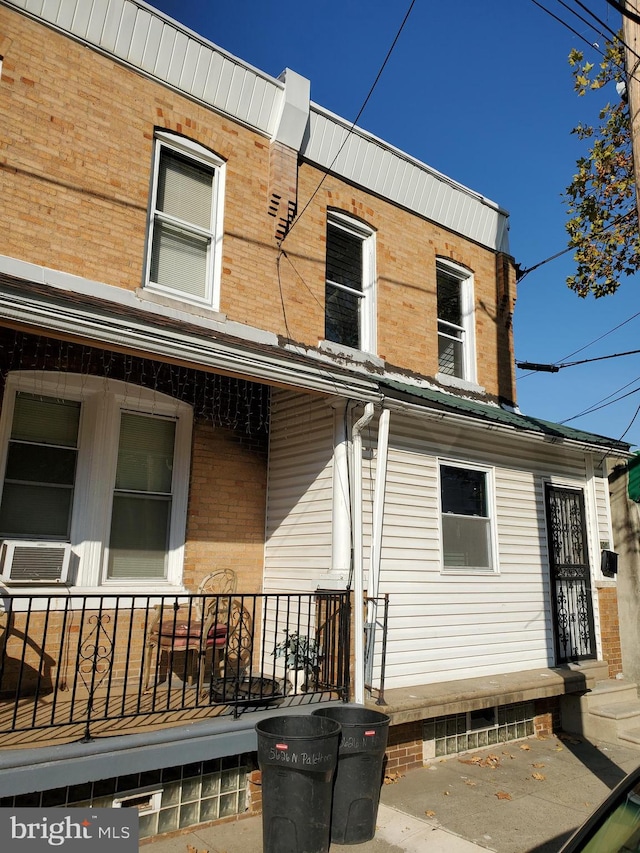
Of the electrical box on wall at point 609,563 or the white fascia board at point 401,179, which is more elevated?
the white fascia board at point 401,179

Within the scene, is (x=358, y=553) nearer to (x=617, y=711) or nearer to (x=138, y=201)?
(x=617, y=711)

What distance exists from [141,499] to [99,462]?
604mm

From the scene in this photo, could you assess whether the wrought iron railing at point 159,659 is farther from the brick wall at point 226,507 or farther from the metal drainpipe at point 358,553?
the brick wall at point 226,507

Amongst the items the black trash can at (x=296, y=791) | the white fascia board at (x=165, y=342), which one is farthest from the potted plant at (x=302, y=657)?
the white fascia board at (x=165, y=342)

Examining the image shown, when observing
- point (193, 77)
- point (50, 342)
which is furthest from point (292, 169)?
point (50, 342)

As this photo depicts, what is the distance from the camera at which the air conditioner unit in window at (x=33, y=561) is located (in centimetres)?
583

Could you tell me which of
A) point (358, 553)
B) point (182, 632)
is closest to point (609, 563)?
point (358, 553)

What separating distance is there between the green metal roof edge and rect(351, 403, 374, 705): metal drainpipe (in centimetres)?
50

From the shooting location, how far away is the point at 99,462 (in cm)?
661

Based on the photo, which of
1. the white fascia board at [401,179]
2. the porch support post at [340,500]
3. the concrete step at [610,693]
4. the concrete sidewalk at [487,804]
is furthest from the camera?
the white fascia board at [401,179]

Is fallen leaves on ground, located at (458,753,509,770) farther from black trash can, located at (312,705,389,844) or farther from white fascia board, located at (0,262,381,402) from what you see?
white fascia board, located at (0,262,381,402)

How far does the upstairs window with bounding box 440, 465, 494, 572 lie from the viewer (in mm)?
7910

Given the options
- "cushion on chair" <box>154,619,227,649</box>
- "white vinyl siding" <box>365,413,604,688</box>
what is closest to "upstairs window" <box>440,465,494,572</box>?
"white vinyl siding" <box>365,413,604,688</box>

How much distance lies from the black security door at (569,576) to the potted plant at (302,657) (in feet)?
13.4
